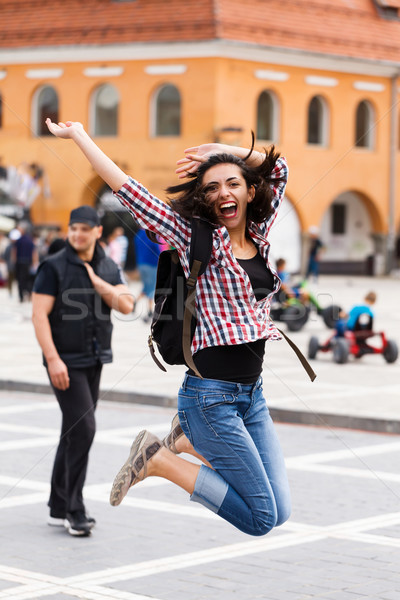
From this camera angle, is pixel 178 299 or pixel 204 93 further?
pixel 204 93

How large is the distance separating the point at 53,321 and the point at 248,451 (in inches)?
98.2

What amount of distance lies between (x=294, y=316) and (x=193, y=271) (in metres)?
15.8

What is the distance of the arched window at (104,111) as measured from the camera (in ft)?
140

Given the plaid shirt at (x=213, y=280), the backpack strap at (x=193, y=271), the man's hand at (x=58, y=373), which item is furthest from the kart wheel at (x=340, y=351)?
the backpack strap at (x=193, y=271)

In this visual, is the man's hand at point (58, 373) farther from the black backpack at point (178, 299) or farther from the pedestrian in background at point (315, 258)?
the pedestrian in background at point (315, 258)

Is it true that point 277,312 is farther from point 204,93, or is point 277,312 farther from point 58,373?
point 204,93

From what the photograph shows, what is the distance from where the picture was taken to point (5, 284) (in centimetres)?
3644

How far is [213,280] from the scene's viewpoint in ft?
15.5

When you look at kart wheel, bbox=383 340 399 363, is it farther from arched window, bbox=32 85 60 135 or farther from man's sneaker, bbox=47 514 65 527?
arched window, bbox=32 85 60 135

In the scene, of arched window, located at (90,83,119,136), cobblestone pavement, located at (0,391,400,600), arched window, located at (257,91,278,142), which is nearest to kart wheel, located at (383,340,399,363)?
cobblestone pavement, located at (0,391,400,600)

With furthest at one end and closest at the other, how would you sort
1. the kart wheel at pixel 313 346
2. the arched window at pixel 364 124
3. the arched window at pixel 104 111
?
the arched window at pixel 364 124 < the arched window at pixel 104 111 < the kart wheel at pixel 313 346

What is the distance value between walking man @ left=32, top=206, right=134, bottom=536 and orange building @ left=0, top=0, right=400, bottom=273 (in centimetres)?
3306

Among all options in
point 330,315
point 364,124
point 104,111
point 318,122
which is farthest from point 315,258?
point 330,315

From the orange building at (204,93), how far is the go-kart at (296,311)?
19.9m
